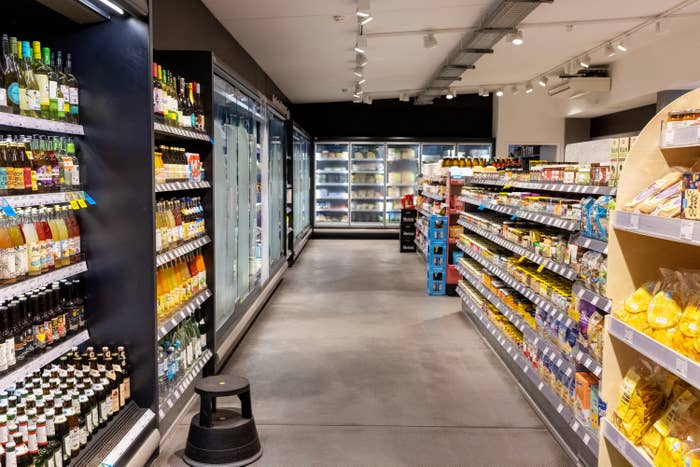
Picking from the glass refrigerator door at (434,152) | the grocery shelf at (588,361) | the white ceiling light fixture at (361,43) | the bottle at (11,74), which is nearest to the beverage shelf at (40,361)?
the bottle at (11,74)

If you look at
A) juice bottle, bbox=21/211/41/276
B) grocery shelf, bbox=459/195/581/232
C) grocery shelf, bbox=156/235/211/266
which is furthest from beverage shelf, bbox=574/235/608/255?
juice bottle, bbox=21/211/41/276

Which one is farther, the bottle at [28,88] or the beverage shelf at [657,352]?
the bottle at [28,88]

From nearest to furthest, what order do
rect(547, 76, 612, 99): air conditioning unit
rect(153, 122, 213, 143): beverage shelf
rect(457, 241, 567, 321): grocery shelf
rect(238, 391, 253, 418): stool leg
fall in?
1. rect(153, 122, 213, 143): beverage shelf
2. rect(238, 391, 253, 418): stool leg
3. rect(457, 241, 567, 321): grocery shelf
4. rect(547, 76, 612, 99): air conditioning unit

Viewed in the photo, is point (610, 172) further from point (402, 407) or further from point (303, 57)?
point (303, 57)

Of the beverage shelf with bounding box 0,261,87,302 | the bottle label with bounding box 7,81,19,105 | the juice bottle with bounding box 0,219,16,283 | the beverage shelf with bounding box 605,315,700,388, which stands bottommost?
the beverage shelf with bounding box 605,315,700,388

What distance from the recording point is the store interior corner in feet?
8.49

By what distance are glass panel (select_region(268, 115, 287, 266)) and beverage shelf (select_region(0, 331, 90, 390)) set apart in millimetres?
5739

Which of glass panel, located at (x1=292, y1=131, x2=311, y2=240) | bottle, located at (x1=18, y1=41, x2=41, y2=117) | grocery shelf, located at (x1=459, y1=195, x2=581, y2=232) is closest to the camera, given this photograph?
bottle, located at (x1=18, y1=41, x2=41, y2=117)

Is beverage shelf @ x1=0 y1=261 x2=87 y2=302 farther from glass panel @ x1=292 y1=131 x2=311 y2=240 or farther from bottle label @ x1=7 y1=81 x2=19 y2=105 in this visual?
glass panel @ x1=292 y1=131 x2=311 y2=240

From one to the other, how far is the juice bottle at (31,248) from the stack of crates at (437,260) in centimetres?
611

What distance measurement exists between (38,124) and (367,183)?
1329cm

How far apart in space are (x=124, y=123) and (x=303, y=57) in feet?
20.1

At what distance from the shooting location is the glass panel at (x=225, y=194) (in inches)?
206

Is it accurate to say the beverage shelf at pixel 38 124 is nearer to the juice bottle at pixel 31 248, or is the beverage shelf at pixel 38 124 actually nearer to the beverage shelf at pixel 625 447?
the juice bottle at pixel 31 248
